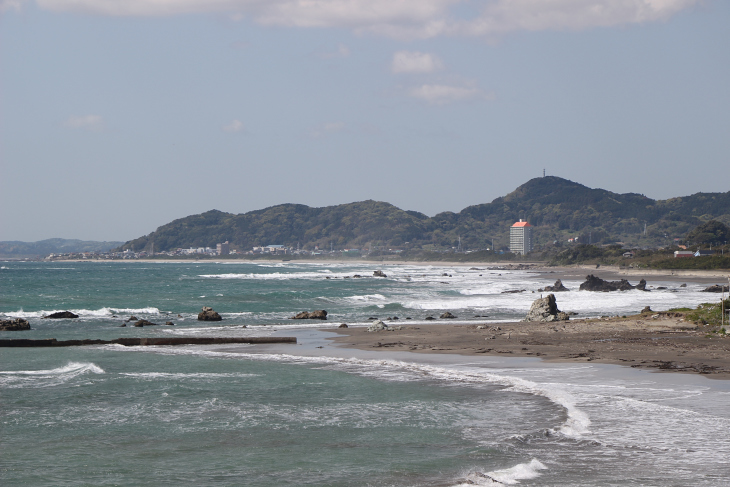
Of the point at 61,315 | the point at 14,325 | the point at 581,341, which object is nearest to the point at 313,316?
the point at 61,315

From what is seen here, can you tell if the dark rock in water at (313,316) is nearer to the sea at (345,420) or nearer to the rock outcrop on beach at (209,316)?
the rock outcrop on beach at (209,316)

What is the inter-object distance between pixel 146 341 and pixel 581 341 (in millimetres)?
16383

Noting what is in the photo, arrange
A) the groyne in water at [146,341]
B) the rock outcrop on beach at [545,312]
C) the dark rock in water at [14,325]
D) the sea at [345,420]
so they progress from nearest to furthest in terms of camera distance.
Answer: the sea at [345,420] < the groyne in water at [146,341] < the dark rock in water at [14,325] < the rock outcrop on beach at [545,312]

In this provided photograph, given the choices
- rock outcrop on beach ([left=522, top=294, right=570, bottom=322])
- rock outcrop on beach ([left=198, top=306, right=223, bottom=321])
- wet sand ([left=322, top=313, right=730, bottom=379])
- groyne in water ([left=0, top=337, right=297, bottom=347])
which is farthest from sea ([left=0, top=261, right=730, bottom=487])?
rock outcrop on beach ([left=198, top=306, right=223, bottom=321])

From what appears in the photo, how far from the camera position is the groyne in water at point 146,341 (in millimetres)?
26109

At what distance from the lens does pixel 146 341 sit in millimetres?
26609

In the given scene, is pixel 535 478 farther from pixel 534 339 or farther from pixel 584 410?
pixel 534 339

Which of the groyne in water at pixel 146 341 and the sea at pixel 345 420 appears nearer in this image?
the sea at pixel 345 420

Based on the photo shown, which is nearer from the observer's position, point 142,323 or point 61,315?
point 142,323

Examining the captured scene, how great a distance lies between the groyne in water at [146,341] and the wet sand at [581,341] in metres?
3.13

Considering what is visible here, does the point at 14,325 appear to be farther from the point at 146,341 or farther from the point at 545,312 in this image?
the point at 545,312

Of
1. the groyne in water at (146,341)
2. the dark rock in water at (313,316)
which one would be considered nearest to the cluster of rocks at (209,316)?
the dark rock in water at (313,316)

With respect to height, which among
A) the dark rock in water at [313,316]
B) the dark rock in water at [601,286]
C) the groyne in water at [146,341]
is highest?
the dark rock in water at [601,286]

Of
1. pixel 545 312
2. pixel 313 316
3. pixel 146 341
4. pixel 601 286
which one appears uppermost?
pixel 545 312
